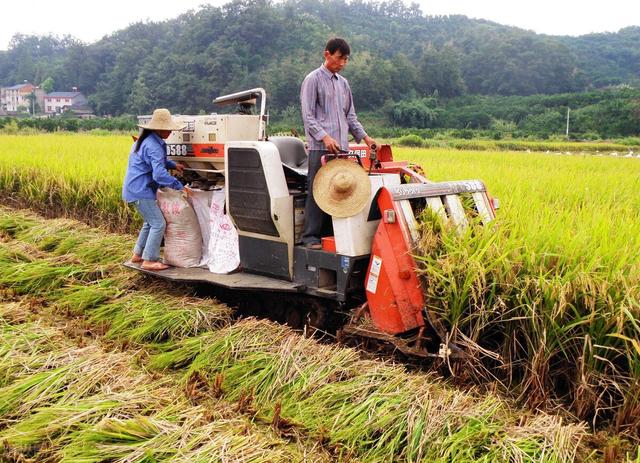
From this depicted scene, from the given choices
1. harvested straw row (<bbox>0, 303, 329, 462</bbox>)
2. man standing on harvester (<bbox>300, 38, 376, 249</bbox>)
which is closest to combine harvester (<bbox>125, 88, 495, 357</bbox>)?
man standing on harvester (<bbox>300, 38, 376, 249</bbox>)

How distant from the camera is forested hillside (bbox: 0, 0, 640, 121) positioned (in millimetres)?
42500

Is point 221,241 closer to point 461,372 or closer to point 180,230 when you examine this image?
point 180,230

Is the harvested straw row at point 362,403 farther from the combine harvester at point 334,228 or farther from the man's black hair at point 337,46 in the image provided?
the man's black hair at point 337,46

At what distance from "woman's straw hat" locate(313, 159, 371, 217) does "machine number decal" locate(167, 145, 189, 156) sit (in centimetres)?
180

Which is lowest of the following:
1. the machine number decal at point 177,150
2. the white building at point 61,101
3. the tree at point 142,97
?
the machine number decal at point 177,150

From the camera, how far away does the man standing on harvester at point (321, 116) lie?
13.4ft

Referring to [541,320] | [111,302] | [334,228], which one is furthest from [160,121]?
[541,320]

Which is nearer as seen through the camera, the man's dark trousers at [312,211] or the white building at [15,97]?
the man's dark trousers at [312,211]

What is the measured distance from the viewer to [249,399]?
325cm

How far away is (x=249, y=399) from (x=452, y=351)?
1.19 metres

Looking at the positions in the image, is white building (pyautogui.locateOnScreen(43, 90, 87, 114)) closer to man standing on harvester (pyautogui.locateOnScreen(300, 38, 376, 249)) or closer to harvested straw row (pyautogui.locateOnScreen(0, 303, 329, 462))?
man standing on harvester (pyautogui.locateOnScreen(300, 38, 376, 249))

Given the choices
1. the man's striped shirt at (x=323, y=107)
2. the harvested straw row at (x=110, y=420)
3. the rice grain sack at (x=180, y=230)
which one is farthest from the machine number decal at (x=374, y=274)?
the rice grain sack at (x=180, y=230)

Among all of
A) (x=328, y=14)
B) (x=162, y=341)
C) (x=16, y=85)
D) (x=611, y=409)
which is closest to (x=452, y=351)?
(x=611, y=409)

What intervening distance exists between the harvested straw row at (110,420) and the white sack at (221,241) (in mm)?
1357
